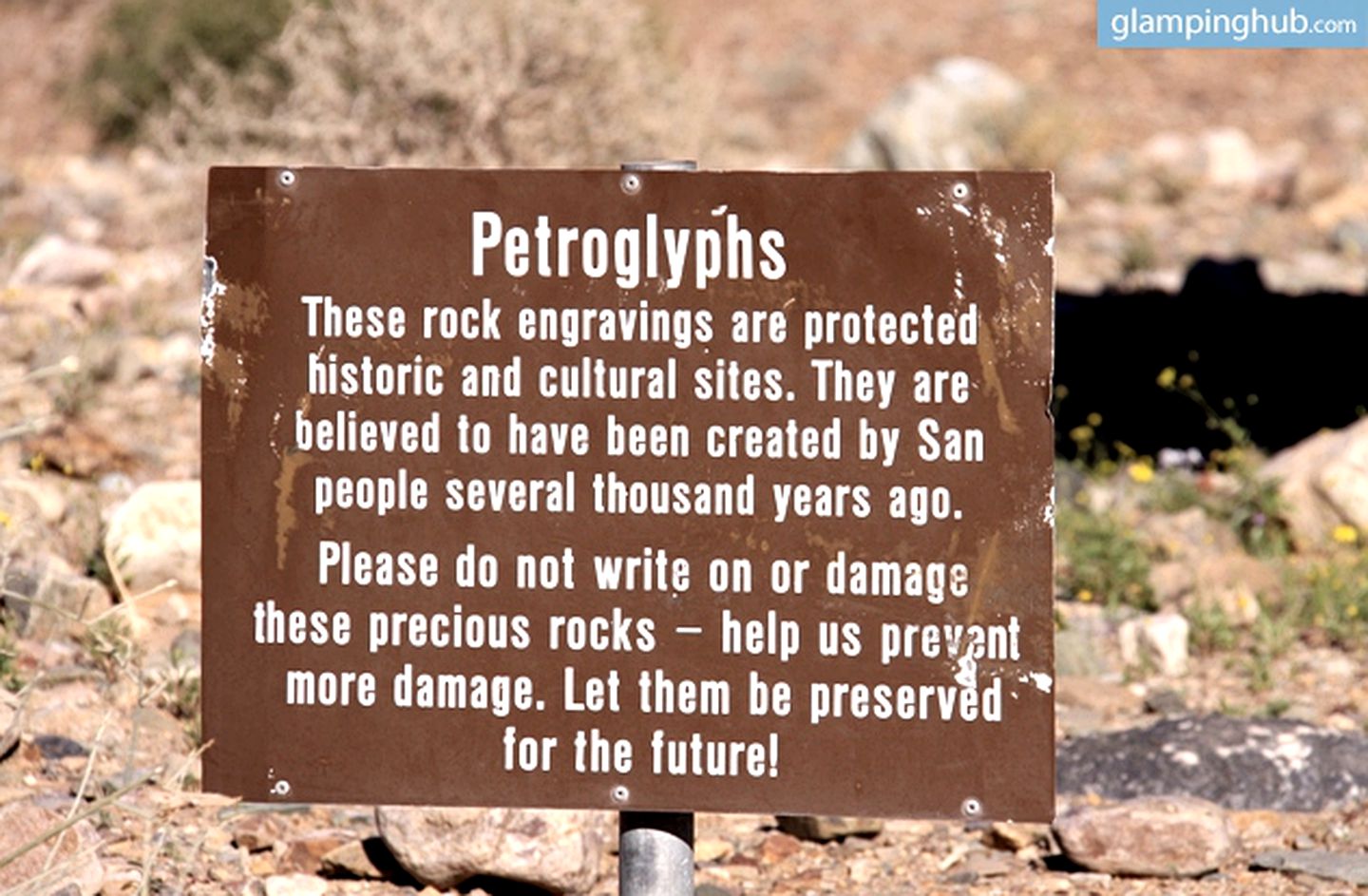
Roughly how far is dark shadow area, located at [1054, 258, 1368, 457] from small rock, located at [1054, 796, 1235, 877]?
153 inches

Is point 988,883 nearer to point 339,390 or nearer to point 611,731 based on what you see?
point 611,731

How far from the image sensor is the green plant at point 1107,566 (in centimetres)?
633

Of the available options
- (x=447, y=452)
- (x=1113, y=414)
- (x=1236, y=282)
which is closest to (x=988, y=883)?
(x=447, y=452)

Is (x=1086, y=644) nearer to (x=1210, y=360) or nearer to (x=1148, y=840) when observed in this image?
(x=1148, y=840)

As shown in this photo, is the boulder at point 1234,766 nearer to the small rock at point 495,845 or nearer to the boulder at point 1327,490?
the small rock at point 495,845

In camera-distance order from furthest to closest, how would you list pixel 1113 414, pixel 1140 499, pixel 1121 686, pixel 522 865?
pixel 1113 414 < pixel 1140 499 < pixel 1121 686 < pixel 522 865

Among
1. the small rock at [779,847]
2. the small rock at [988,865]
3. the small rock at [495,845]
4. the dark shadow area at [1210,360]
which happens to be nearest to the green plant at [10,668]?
the small rock at [495,845]

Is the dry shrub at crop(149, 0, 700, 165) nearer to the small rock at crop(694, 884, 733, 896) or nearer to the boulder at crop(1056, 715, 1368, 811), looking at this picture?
the boulder at crop(1056, 715, 1368, 811)

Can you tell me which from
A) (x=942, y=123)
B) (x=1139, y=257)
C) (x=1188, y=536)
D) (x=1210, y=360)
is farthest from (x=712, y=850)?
(x=942, y=123)

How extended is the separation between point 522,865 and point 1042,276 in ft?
5.57

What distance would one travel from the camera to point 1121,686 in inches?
228

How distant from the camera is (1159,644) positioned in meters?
5.89

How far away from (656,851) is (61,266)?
7.39 metres

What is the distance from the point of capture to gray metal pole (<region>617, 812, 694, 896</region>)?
328cm
